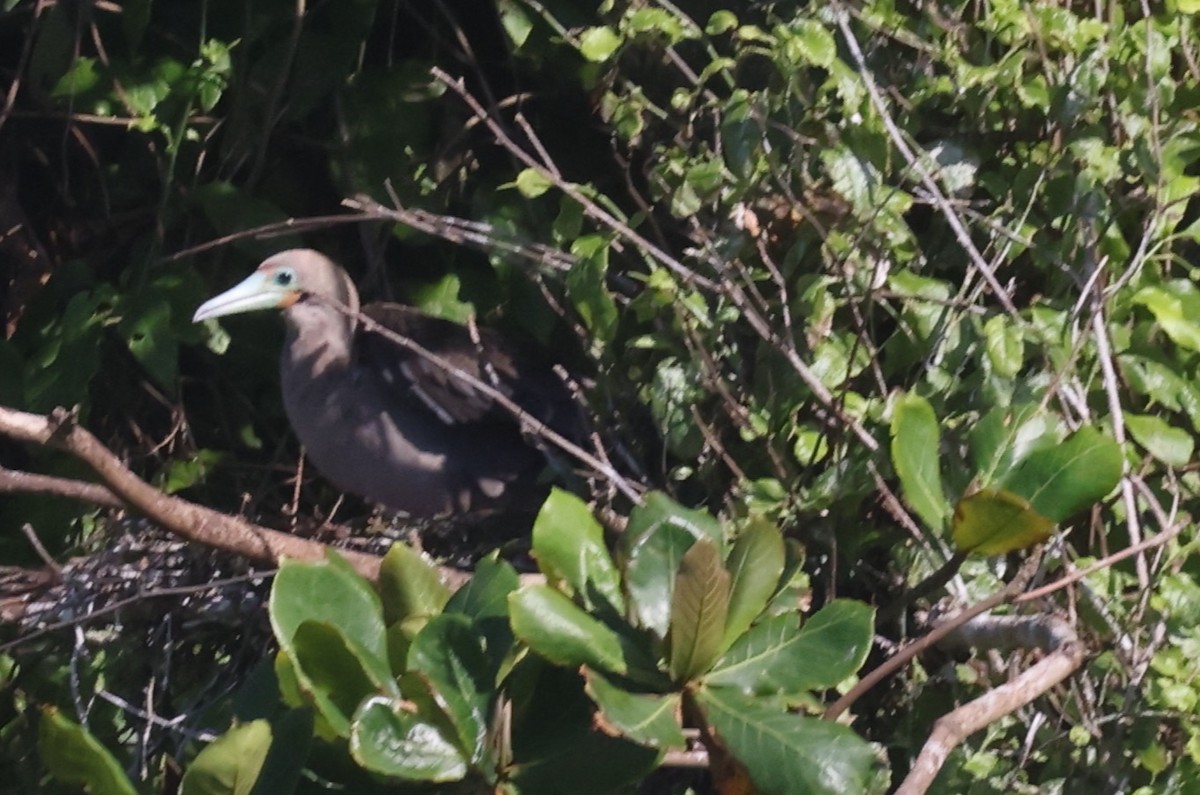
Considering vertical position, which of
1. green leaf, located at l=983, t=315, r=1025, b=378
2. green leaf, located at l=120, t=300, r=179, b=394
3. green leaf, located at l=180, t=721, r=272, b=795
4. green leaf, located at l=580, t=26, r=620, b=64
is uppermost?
green leaf, located at l=580, t=26, r=620, b=64

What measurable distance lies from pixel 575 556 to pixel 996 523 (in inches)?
12.1

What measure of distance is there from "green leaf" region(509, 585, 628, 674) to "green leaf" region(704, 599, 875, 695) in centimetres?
8

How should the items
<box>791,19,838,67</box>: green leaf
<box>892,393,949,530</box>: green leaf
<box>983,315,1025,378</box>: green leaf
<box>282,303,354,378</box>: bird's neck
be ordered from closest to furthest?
<box>892,393,949,530</box>: green leaf → <box>983,315,1025,378</box>: green leaf → <box>791,19,838,67</box>: green leaf → <box>282,303,354,378</box>: bird's neck

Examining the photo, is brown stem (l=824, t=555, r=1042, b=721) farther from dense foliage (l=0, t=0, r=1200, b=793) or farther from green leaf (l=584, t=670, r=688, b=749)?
green leaf (l=584, t=670, r=688, b=749)

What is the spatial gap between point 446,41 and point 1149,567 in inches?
55.8

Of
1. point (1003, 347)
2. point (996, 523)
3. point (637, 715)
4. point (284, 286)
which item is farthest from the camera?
point (284, 286)

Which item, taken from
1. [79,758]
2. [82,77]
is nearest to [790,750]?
[79,758]

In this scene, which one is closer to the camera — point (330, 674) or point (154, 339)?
point (330, 674)

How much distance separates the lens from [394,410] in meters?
2.60

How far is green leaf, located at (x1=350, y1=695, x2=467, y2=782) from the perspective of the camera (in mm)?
954

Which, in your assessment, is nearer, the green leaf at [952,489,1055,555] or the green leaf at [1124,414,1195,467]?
the green leaf at [952,489,1055,555]

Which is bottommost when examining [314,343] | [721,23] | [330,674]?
[314,343]

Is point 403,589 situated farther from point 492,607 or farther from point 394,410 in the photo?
point 394,410

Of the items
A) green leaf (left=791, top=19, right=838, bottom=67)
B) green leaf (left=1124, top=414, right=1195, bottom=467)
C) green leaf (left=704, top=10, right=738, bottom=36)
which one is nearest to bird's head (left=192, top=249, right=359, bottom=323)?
green leaf (left=704, top=10, right=738, bottom=36)
